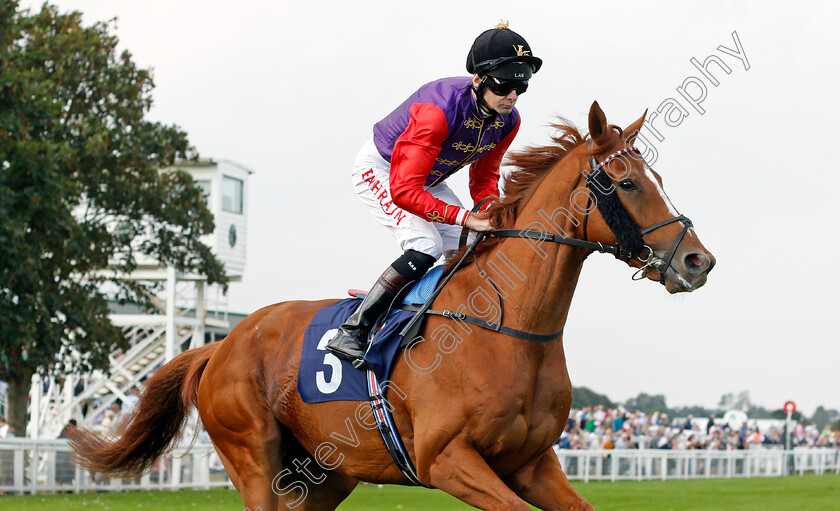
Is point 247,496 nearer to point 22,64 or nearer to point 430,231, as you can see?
point 430,231

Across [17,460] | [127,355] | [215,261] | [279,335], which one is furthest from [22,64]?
[279,335]

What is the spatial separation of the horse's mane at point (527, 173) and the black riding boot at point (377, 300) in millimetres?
335

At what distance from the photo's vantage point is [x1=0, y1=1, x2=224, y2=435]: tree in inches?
594

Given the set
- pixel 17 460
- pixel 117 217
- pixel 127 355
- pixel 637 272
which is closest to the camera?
pixel 637 272

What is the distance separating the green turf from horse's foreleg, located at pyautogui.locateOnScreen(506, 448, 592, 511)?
8.07 metres

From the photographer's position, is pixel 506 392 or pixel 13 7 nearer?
pixel 506 392

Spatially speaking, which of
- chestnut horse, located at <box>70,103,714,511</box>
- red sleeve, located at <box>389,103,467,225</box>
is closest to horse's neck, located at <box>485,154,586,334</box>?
chestnut horse, located at <box>70,103,714,511</box>

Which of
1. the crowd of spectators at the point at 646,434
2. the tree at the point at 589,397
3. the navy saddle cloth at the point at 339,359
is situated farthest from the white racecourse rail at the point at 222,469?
the tree at the point at 589,397

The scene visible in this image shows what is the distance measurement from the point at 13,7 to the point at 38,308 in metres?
5.10

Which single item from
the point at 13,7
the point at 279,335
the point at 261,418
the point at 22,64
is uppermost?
the point at 13,7

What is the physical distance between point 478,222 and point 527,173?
339mm

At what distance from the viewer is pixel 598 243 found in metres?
4.36

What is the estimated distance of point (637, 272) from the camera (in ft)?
13.6

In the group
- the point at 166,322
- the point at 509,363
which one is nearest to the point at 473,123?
the point at 509,363
